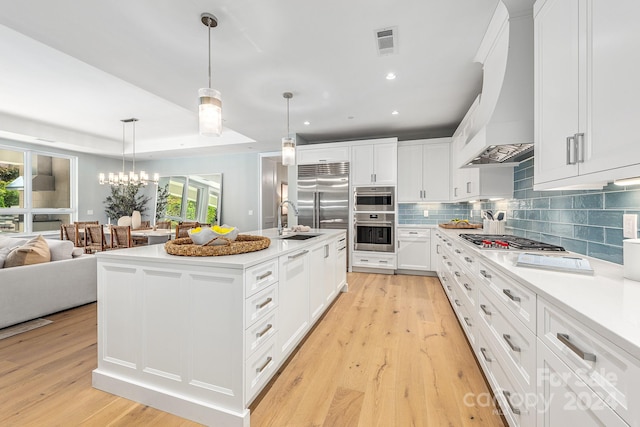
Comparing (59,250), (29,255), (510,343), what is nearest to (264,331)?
(510,343)

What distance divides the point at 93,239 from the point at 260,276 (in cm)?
471

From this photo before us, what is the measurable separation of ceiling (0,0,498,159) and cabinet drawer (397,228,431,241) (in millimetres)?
1823

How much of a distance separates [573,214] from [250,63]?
295 cm

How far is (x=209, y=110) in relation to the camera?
1910 mm

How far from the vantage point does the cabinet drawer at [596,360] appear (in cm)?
65

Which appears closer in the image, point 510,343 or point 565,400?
point 565,400

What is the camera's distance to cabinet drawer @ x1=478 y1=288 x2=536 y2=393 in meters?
1.15

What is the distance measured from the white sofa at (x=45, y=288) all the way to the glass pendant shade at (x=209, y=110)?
2503 millimetres

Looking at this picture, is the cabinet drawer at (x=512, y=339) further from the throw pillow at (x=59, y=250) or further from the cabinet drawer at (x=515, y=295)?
the throw pillow at (x=59, y=250)

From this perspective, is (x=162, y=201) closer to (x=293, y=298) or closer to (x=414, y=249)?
(x=414, y=249)

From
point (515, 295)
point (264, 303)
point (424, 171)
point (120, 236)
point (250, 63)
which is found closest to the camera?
point (515, 295)

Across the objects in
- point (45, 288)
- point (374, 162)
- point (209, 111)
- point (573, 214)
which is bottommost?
point (45, 288)

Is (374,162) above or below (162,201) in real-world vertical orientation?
above

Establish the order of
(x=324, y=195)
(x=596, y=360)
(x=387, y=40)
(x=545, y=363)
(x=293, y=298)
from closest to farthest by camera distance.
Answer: (x=596, y=360) → (x=545, y=363) → (x=293, y=298) → (x=387, y=40) → (x=324, y=195)
